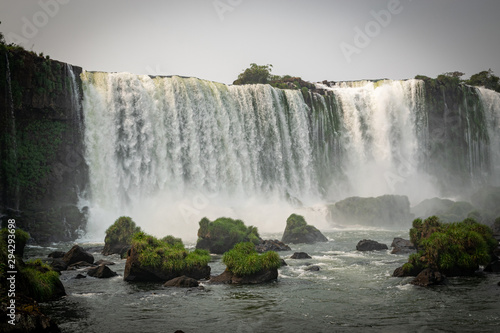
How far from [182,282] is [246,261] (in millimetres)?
2613

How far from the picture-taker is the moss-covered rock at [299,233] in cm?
3225

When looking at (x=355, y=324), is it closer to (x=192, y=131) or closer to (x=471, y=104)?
(x=192, y=131)

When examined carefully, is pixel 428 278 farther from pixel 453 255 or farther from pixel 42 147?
pixel 42 147

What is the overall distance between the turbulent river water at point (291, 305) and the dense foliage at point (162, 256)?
93 centimetres

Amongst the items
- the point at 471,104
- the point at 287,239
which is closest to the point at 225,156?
the point at 287,239

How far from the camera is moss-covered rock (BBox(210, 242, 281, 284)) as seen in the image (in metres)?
18.3

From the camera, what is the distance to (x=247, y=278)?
18344mm

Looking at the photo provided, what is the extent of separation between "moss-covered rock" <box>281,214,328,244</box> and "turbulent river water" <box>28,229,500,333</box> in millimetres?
11689

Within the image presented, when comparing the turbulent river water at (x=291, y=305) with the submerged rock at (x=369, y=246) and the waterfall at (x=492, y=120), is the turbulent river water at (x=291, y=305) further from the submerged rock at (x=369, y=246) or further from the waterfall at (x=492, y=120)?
the waterfall at (x=492, y=120)

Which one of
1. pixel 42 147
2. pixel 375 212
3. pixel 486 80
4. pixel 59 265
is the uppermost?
pixel 486 80

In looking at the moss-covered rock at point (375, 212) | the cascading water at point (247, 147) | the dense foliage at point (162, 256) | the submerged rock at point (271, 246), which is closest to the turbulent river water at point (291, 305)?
the dense foliage at point (162, 256)

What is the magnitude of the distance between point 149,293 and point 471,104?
6205 cm

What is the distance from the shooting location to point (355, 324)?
12.7m

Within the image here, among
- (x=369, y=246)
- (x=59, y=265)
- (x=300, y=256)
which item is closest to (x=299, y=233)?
(x=369, y=246)
